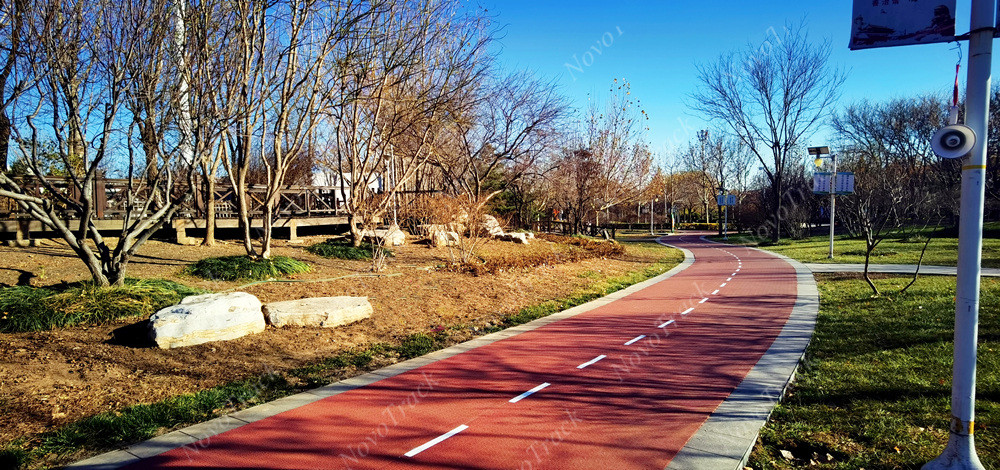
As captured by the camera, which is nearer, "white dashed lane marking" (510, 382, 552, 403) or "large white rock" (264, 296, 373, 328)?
"white dashed lane marking" (510, 382, 552, 403)

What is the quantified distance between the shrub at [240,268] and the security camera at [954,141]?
12.1m

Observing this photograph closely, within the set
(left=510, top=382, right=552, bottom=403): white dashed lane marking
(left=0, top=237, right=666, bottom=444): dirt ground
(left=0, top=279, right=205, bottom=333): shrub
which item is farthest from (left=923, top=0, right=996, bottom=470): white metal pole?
(left=0, top=279, right=205, bottom=333): shrub

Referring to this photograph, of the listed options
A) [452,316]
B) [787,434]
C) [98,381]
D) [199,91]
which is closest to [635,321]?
[452,316]

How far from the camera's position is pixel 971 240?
404 cm

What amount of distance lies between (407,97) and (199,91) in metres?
7.43

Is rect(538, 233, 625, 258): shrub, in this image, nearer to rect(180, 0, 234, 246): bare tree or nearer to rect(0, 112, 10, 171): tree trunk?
rect(180, 0, 234, 246): bare tree

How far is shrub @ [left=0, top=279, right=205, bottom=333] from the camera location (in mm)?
8117

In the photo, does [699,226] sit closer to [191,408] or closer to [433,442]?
[433,442]

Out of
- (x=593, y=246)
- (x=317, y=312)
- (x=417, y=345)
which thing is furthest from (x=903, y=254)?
(x=317, y=312)

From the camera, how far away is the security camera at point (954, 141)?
Result: 396cm

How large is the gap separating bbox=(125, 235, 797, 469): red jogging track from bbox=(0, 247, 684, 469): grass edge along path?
26.0 inches

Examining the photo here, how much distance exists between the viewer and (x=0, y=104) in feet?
27.9

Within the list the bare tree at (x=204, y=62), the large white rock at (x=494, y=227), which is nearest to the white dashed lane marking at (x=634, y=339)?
the bare tree at (x=204, y=62)

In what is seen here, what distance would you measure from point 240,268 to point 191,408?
675 cm
